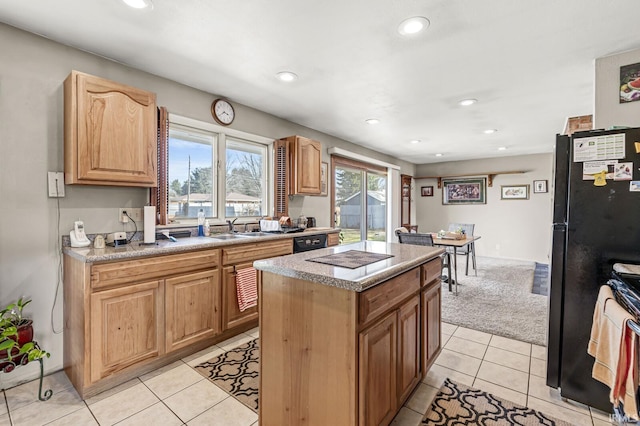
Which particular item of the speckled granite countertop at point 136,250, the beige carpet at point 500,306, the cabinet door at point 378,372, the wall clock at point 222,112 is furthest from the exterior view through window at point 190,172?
the beige carpet at point 500,306

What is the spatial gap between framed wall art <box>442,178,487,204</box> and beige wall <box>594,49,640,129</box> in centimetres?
496

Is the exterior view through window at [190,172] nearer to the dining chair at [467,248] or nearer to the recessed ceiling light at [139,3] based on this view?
the recessed ceiling light at [139,3]

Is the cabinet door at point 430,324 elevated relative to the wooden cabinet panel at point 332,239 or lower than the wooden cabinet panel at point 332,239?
lower

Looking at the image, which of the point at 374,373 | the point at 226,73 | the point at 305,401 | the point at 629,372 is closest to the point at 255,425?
the point at 305,401

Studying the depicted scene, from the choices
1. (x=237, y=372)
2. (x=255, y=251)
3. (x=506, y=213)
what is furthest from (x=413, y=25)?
(x=506, y=213)

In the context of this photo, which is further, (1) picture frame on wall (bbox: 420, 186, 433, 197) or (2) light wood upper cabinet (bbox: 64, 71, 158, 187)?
(1) picture frame on wall (bbox: 420, 186, 433, 197)

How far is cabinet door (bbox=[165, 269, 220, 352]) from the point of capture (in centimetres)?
221

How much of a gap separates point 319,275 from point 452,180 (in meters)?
6.98

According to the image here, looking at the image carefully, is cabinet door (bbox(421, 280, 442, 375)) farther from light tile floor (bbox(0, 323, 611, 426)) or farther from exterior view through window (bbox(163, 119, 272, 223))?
exterior view through window (bbox(163, 119, 272, 223))

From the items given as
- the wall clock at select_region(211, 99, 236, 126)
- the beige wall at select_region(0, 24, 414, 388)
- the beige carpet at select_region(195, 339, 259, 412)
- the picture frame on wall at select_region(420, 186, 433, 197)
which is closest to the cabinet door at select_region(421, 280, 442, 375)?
the beige carpet at select_region(195, 339, 259, 412)

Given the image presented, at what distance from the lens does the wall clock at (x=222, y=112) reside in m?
3.08

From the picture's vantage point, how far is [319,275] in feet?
4.34

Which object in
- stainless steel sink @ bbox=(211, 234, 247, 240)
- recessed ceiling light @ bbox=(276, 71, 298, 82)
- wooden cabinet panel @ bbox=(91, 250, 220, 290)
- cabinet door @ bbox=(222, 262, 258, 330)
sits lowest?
cabinet door @ bbox=(222, 262, 258, 330)

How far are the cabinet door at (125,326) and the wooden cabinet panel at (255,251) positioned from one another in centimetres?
59
